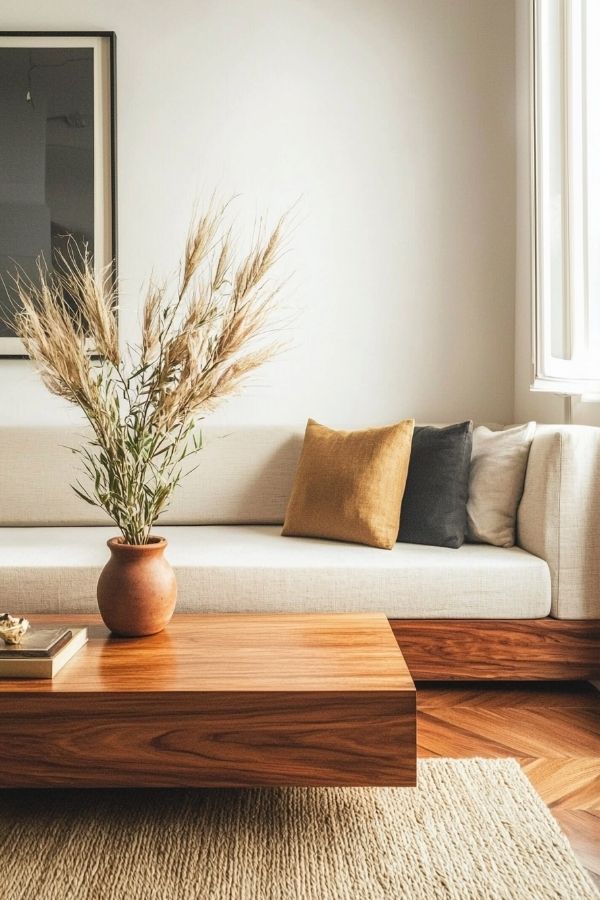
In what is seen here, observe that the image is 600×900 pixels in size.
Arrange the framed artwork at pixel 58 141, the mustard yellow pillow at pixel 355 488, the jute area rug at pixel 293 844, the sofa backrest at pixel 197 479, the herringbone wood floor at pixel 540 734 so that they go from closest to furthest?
the jute area rug at pixel 293 844 → the herringbone wood floor at pixel 540 734 → the mustard yellow pillow at pixel 355 488 → the sofa backrest at pixel 197 479 → the framed artwork at pixel 58 141

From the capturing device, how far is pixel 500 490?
2.60 m

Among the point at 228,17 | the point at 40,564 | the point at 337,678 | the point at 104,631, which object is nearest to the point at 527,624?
the point at 337,678

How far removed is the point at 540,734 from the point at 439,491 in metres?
0.82

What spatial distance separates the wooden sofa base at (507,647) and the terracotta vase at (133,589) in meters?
0.80

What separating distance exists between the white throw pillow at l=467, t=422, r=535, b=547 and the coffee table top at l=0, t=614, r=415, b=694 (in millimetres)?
777

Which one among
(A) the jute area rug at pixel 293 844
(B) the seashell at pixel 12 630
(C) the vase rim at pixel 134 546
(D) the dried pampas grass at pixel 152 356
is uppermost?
(D) the dried pampas grass at pixel 152 356

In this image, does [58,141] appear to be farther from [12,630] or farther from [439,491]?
[12,630]

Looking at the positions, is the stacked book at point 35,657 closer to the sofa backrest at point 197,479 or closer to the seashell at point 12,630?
the seashell at point 12,630

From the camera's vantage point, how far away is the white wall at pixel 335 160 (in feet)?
10.6

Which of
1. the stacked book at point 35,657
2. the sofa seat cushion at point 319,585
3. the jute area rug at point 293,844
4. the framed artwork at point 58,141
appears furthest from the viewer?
the framed artwork at point 58,141

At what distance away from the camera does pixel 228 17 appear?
3244mm

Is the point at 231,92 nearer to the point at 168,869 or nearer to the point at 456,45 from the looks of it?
the point at 456,45

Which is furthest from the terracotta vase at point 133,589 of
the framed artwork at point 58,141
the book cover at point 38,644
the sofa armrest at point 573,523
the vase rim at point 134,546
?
the framed artwork at point 58,141

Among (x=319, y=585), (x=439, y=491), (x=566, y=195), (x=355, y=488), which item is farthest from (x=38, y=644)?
(x=566, y=195)
